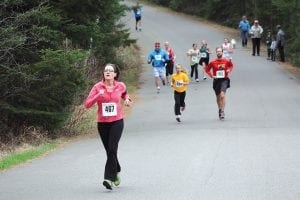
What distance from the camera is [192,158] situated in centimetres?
1215

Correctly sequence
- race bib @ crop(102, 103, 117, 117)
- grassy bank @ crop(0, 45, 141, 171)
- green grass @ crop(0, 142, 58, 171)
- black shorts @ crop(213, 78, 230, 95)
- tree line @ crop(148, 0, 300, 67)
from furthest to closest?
tree line @ crop(148, 0, 300, 67) → black shorts @ crop(213, 78, 230, 95) → grassy bank @ crop(0, 45, 141, 171) → green grass @ crop(0, 142, 58, 171) → race bib @ crop(102, 103, 117, 117)

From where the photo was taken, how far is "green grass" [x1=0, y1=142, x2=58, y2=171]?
1252 cm

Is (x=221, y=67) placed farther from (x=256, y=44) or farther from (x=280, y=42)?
(x=256, y=44)

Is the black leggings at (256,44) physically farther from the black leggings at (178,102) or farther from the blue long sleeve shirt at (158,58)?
the black leggings at (178,102)

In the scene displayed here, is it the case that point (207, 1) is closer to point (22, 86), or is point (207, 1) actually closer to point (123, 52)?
point (123, 52)

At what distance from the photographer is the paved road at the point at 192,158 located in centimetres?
919

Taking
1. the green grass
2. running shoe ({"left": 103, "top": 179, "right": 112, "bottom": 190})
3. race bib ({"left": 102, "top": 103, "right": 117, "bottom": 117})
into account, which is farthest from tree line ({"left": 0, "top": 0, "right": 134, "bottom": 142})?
running shoe ({"left": 103, "top": 179, "right": 112, "bottom": 190})

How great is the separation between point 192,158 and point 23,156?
3730 mm

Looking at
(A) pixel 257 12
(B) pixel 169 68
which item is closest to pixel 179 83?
(B) pixel 169 68

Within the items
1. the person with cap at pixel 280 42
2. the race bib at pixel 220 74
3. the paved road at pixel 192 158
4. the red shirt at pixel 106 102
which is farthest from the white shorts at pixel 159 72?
the red shirt at pixel 106 102

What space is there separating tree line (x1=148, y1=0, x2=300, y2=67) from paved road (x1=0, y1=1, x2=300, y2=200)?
29.6ft

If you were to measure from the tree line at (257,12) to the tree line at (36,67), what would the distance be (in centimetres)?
1823

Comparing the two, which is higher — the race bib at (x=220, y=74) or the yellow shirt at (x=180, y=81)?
the race bib at (x=220, y=74)

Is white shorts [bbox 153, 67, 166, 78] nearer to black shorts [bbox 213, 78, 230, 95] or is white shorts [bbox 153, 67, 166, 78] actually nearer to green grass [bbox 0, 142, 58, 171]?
black shorts [bbox 213, 78, 230, 95]
